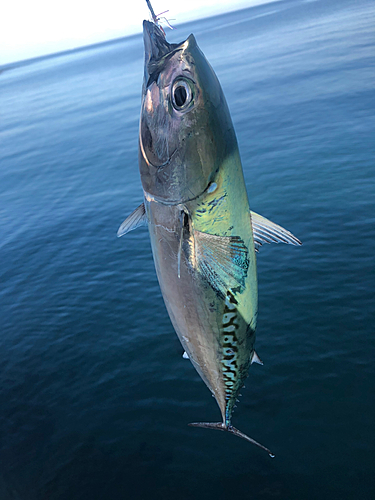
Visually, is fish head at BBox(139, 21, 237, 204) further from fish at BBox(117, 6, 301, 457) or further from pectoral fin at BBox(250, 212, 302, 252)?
pectoral fin at BBox(250, 212, 302, 252)

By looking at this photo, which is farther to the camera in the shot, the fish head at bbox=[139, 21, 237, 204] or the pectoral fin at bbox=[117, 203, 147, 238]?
the pectoral fin at bbox=[117, 203, 147, 238]

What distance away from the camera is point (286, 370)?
11289mm

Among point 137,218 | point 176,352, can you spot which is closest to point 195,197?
point 137,218

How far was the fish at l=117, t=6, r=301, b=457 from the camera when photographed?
3449mm

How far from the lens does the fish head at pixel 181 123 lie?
3416 millimetres

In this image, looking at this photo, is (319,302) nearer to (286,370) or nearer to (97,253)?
(286,370)

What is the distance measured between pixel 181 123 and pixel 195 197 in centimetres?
64

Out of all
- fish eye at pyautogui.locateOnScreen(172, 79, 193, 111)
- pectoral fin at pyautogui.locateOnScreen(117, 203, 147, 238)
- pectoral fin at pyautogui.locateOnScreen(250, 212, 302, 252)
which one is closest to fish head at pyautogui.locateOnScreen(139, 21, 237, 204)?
fish eye at pyautogui.locateOnScreen(172, 79, 193, 111)

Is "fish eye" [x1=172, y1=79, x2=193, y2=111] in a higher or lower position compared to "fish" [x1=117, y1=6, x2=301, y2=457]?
higher

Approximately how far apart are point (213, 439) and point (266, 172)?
56.4 ft


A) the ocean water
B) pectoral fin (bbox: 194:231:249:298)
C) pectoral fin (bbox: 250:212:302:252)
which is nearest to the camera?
pectoral fin (bbox: 194:231:249:298)

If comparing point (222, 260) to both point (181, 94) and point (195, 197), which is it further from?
point (181, 94)

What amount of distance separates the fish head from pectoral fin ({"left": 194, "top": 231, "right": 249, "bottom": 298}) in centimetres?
46

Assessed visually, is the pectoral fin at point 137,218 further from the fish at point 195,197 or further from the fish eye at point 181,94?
the fish eye at point 181,94
